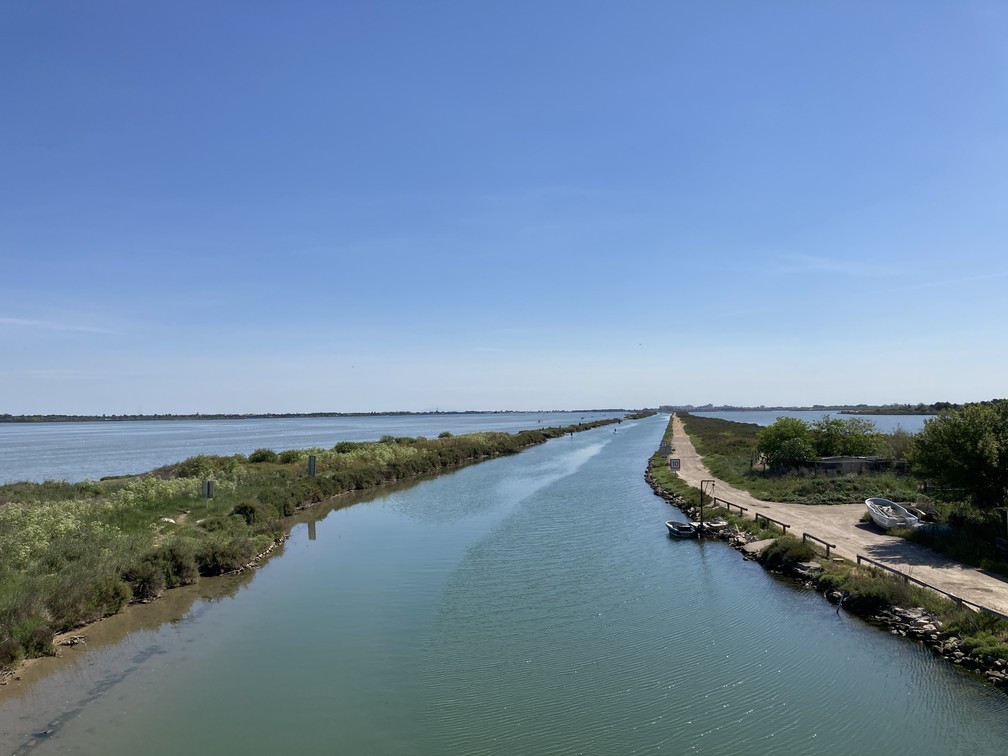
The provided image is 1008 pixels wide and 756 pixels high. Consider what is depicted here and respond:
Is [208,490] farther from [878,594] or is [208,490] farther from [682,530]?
[878,594]

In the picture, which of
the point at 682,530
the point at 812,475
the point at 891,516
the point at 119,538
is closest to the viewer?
the point at 119,538

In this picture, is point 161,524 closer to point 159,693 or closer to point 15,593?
point 15,593

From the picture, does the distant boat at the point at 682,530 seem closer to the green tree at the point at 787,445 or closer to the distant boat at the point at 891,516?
the distant boat at the point at 891,516

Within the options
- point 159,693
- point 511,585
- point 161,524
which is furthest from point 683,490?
point 159,693

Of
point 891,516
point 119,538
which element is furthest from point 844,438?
point 119,538

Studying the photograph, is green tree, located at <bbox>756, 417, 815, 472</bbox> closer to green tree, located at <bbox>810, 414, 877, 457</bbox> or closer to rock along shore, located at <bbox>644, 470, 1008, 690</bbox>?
green tree, located at <bbox>810, 414, 877, 457</bbox>

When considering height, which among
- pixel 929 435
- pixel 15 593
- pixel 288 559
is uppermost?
pixel 929 435
